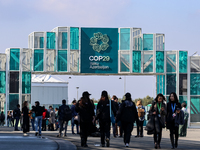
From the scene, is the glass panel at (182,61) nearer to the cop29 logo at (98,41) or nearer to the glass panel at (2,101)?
the cop29 logo at (98,41)

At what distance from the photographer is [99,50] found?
4119 centimetres

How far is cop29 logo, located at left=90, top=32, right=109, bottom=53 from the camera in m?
41.2

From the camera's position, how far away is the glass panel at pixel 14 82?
41.8 m

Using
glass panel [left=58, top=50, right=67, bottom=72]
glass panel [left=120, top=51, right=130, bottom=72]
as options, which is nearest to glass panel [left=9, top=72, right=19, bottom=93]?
glass panel [left=58, top=50, right=67, bottom=72]

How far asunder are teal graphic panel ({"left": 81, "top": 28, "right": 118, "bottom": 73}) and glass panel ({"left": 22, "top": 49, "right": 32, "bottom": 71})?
4.16 meters

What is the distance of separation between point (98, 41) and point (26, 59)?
19.1 feet

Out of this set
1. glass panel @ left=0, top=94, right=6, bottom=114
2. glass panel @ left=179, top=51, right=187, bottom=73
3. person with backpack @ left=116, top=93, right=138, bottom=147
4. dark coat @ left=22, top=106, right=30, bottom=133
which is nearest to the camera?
person with backpack @ left=116, top=93, right=138, bottom=147

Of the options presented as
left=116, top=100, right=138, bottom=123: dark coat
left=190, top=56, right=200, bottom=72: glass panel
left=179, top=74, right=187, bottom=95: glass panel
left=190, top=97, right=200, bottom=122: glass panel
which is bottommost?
left=190, top=97, right=200, bottom=122: glass panel

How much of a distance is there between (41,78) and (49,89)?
2.01 metres

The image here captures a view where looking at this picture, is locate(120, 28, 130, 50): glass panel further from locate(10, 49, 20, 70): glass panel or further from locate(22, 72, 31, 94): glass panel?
locate(10, 49, 20, 70): glass panel

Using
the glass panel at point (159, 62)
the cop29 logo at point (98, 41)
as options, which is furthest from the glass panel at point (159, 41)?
the cop29 logo at point (98, 41)

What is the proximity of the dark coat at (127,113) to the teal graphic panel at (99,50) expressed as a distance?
25.0 m

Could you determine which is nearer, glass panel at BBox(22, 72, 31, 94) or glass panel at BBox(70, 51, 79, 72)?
glass panel at BBox(70, 51, 79, 72)

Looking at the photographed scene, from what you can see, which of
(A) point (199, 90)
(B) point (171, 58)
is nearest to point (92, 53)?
(B) point (171, 58)
